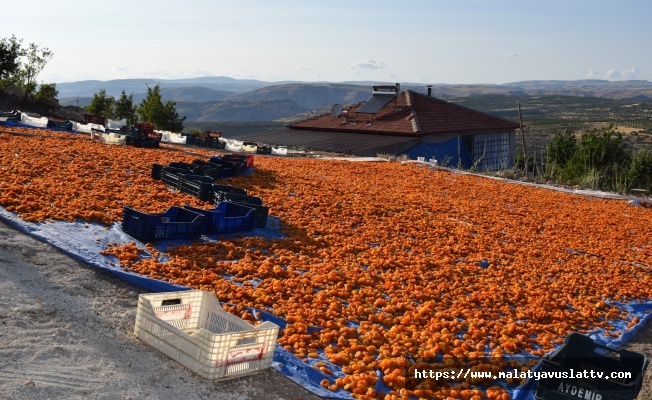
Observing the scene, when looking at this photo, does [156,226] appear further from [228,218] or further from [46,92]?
[46,92]

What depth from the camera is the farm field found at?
521cm

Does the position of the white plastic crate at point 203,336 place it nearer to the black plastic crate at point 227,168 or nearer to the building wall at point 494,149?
the black plastic crate at point 227,168

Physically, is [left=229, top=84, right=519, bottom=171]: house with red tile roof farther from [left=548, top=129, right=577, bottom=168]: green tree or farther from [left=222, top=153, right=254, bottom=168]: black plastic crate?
[left=222, top=153, right=254, bottom=168]: black plastic crate

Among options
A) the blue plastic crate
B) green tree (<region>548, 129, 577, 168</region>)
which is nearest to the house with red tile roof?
green tree (<region>548, 129, 577, 168</region>)

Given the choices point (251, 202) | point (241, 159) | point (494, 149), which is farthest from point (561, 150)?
point (251, 202)

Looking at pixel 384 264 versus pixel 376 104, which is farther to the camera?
pixel 376 104

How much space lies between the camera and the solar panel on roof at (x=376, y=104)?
1211 inches

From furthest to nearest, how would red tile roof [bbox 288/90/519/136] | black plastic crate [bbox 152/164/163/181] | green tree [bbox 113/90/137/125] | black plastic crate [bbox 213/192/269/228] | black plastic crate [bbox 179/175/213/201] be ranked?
green tree [bbox 113/90/137/125]
red tile roof [bbox 288/90/519/136]
black plastic crate [bbox 152/164/163/181]
black plastic crate [bbox 179/175/213/201]
black plastic crate [bbox 213/192/269/228]

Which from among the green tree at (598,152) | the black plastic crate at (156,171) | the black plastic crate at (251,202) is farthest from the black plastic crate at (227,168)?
the green tree at (598,152)

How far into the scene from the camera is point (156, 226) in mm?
7242

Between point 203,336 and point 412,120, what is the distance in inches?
964

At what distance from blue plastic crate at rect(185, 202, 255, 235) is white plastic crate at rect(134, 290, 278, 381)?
2816mm

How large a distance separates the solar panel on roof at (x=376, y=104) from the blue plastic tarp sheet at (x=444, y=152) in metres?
4.79

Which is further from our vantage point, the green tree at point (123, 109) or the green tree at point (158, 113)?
the green tree at point (123, 109)
